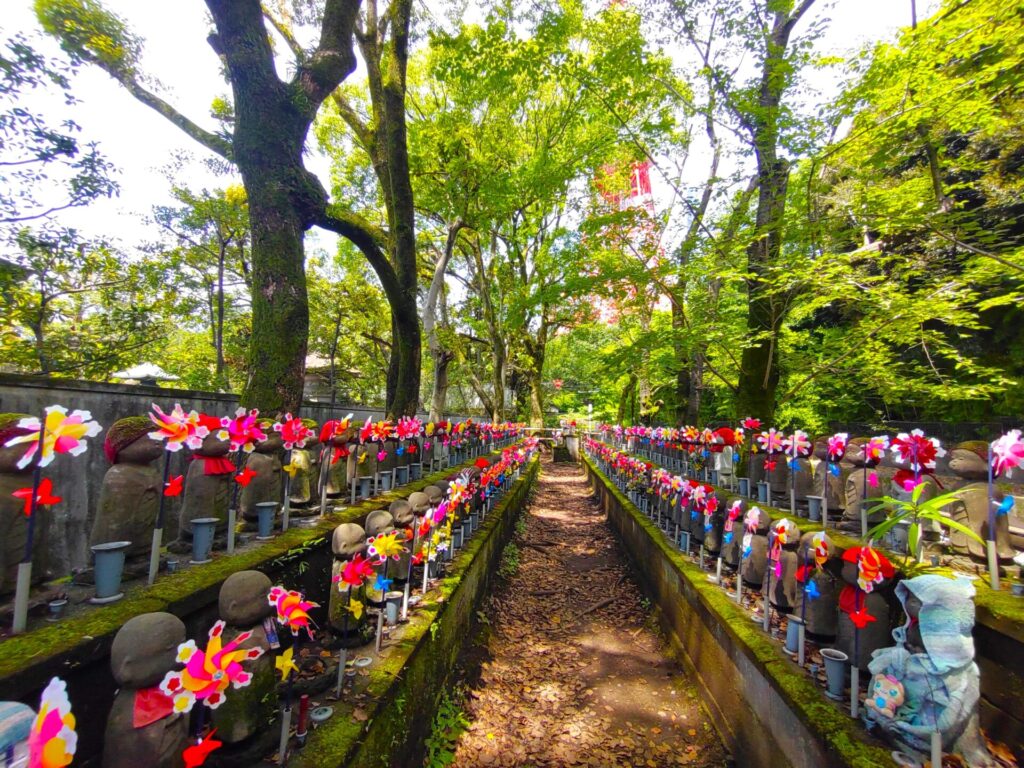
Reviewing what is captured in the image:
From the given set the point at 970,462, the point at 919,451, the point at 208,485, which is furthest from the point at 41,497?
the point at 970,462

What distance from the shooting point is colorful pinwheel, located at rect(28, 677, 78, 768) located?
100cm

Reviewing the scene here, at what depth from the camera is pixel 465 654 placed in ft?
13.5

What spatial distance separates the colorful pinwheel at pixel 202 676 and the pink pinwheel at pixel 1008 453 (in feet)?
12.4

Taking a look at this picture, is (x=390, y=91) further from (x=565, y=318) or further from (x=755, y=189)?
(x=565, y=318)

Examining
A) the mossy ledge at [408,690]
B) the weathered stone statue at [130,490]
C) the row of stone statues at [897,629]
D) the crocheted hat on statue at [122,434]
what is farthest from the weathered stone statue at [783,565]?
the crocheted hat on statue at [122,434]

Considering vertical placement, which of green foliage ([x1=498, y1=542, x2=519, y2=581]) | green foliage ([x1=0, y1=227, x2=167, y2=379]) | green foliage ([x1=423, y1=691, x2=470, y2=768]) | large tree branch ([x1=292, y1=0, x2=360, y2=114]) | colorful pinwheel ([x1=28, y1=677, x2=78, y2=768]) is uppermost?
large tree branch ([x1=292, y1=0, x2=360, y2=114])

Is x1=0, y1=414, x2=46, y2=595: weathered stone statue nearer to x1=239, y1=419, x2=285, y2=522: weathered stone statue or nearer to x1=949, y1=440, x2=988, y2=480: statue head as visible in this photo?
x1=239, y1=419, x2=285, y2=522: weathered stone statue

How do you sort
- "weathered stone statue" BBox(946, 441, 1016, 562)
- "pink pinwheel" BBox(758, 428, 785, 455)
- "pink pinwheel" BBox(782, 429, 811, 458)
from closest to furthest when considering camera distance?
"weathered stone statue" BBox(946, 441, 1016, 562), "pink pinwheel" BBox(782, 429, 811, 458), "pink pinwheel" BBox(758, 428, 785, 455)

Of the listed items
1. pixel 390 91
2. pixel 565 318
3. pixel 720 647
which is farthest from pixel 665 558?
pixel 565 318

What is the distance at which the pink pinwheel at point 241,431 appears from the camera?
273 centimetres

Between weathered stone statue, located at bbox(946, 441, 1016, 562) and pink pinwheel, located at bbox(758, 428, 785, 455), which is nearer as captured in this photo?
weathered stone statue, located at bbox(946, 441, 1016, 562)

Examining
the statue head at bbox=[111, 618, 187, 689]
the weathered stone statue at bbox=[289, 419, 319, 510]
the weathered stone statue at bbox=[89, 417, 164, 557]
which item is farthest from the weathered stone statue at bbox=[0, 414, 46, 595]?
the weathered stone statue at bbox=[289, 419, 319, 510]

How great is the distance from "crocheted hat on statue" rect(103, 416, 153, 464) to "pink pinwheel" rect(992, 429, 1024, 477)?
470 centimetres

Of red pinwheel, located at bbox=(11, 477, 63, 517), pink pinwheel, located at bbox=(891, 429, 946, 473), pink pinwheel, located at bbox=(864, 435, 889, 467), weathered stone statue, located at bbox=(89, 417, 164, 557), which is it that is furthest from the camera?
pink pinwheel, located at bbox=(864, 435, 889, 467)
